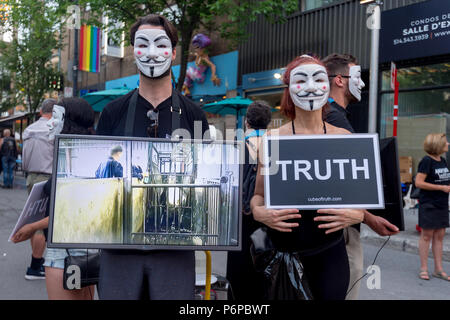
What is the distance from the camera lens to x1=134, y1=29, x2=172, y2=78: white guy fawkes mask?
219cm

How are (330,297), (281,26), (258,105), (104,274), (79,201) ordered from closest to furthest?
1. (79,201)
2. (104,274)
3. (330,297)
4. (258,105)
5. (281,26)

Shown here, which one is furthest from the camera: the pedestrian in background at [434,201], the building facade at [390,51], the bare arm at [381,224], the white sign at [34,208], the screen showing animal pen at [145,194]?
the building facade at [390,51]

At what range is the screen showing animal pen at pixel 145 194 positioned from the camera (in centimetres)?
189

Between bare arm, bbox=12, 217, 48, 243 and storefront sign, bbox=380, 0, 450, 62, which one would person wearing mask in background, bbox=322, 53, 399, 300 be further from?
storefront sign, bbox=380, 0, 450, 62

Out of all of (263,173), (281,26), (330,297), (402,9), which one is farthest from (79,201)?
(281,26)

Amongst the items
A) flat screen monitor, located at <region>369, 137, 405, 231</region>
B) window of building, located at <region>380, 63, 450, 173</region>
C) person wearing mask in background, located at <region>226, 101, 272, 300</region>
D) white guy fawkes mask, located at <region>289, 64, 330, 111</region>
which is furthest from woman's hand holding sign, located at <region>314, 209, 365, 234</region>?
window of building, located at <region>380, 63, 450, 173</region>

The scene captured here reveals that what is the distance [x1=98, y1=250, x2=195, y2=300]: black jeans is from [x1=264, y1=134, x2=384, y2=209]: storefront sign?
543 millimetres

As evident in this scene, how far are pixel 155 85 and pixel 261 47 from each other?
11.0 metres

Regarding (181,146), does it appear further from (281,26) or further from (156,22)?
(281,26)

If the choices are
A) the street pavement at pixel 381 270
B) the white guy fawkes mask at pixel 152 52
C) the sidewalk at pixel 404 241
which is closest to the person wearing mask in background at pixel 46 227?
the white guy fawkes mask at pixel 152 52

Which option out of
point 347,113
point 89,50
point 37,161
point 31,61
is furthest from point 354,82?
point 31,61

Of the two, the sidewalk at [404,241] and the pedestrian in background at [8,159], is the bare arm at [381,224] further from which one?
the pedestrian in background at [8,159]

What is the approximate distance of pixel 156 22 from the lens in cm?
223

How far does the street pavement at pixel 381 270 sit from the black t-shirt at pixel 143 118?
1459 mm
